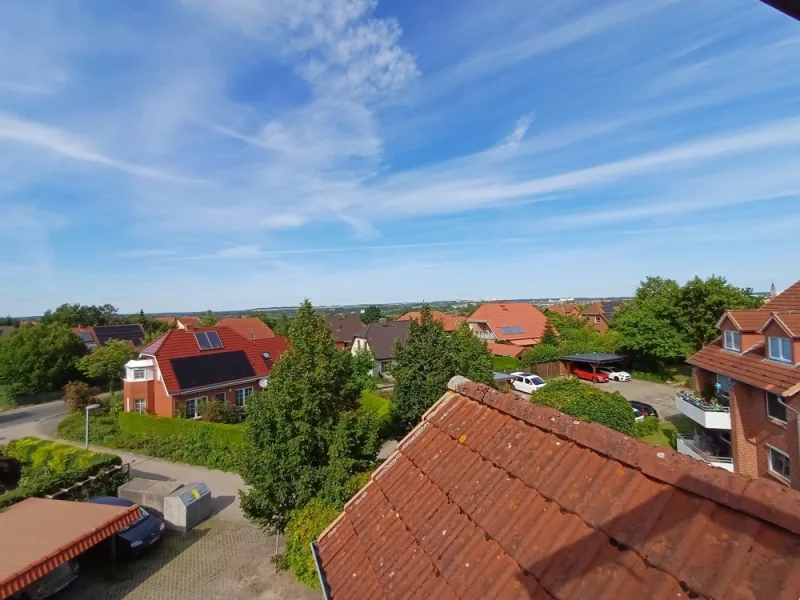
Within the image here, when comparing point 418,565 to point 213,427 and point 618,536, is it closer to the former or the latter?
point 618,536

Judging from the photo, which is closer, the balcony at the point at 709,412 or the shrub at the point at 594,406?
the balcony at the point at 709,412

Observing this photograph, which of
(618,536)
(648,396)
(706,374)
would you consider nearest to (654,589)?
(618,536)

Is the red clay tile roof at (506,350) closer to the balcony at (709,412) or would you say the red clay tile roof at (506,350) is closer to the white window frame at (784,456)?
the balcony at (709,412)

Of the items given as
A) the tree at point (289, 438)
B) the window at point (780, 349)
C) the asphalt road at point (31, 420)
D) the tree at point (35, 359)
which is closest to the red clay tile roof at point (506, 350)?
the window at point (780, 349)

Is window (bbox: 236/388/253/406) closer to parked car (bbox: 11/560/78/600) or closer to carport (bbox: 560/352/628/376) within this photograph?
parked car (bbox: 11/560/78/600)

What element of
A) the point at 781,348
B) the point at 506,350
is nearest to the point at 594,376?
the point at 506,350

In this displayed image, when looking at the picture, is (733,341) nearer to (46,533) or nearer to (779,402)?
(779,402)
